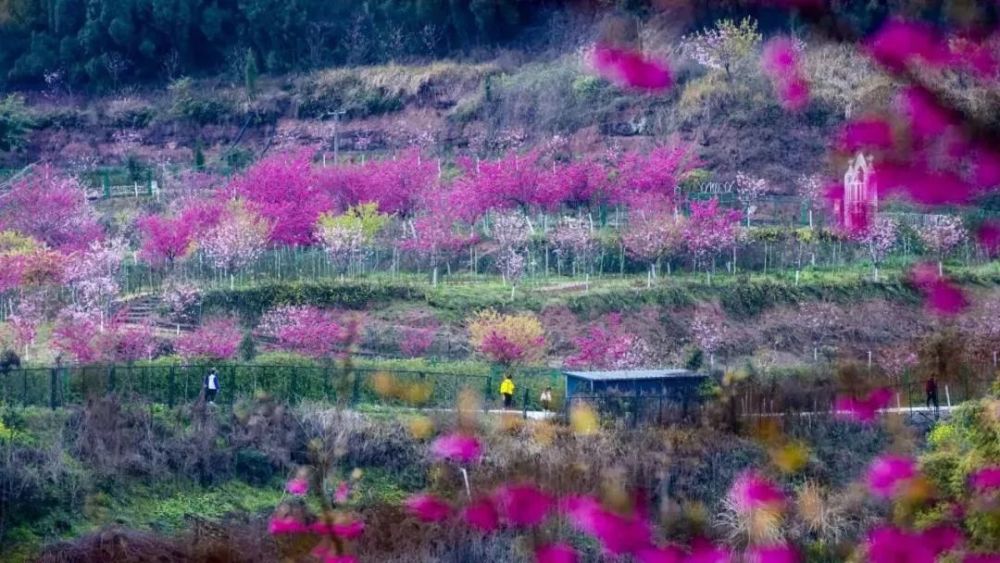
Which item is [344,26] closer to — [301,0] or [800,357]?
[301,0]

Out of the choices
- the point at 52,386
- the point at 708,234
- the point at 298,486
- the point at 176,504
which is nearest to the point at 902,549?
the point at 298,486

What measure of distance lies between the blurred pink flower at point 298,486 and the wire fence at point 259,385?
6.54ft

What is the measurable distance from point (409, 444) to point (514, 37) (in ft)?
67.8

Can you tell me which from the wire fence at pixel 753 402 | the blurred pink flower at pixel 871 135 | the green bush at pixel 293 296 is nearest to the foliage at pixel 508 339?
the green bush at pixel 293 296

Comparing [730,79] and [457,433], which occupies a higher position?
[730,79]

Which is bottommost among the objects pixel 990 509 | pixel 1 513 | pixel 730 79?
pixel 1 513

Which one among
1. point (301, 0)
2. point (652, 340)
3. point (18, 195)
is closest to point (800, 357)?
point (652, 340)

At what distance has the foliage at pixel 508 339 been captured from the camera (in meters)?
20.9

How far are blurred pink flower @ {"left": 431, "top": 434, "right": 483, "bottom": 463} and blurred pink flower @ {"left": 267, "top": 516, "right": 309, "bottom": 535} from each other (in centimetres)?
230

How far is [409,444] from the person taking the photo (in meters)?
17.4

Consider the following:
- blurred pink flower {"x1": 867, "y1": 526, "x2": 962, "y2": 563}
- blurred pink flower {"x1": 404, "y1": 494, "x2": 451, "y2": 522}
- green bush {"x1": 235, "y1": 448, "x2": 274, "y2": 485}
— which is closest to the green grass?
green bush {"x1": 235, "y1": 448, "x2": 274, "y2": 485}

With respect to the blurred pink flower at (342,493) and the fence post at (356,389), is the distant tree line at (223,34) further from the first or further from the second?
the blurred pink flower at (342,493)

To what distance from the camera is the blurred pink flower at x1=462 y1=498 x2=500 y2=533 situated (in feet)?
28.5

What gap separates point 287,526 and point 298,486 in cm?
308
